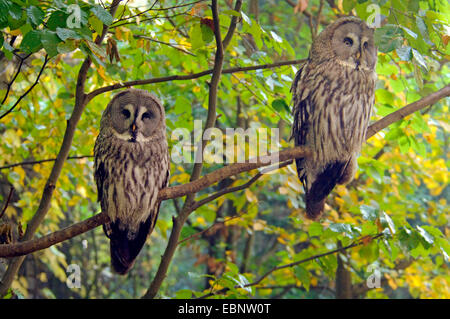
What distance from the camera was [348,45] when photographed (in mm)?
2477

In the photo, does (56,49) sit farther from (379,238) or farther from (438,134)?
(438,134)

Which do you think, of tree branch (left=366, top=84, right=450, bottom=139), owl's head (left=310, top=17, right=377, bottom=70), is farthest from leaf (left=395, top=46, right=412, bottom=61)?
owl's head (left=310, top=17, right=377, bottom=70)

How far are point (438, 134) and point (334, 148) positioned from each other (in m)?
5.93

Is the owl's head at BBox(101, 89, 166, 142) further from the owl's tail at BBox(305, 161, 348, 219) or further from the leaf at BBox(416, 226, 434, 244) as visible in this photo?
the leaf at BBox(416, 226, 434, 244)

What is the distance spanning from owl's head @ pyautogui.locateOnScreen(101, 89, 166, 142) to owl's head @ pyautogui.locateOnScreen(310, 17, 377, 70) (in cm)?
93

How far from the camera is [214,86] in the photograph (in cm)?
239

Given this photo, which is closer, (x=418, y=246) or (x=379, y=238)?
(x=418, y=246)

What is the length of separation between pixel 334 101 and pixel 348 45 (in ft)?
1.02
